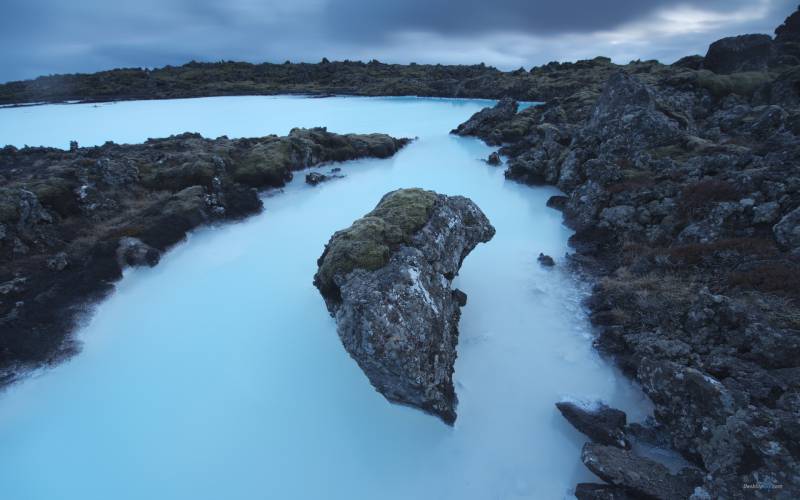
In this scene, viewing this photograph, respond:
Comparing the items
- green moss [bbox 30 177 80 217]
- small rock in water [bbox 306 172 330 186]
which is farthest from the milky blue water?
small rock in water [bbox 306 172 330 186]

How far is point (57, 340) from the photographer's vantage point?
475 inches

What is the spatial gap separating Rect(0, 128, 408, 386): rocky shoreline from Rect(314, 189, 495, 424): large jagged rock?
9.41 m

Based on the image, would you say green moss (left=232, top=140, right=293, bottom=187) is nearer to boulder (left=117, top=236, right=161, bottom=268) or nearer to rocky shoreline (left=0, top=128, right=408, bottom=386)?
rocky shoreline (left=0, top=128, right=408, bottom=386)

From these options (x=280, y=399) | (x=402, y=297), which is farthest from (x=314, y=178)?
(x=402, y=297)

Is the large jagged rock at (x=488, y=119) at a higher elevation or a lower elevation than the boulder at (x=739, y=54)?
lower

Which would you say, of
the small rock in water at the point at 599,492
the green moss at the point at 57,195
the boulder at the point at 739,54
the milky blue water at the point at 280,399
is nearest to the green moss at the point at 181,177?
the green moss at the point at 57,195

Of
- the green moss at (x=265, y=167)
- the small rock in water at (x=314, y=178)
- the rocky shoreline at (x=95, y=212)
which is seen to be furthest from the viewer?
the small rock in water at (x=314, y=178)

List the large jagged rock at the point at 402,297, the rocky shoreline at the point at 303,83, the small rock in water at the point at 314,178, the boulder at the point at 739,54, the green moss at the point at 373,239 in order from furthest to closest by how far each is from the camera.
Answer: the rocky shoreline at the point at 303,83 → the boulder at the point at 739,54 → the small rock in water at the point at 314,178 → the green moss at the point at 373,239 → the large jagged rock at the point at 402,297

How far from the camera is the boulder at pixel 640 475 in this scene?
258 inches

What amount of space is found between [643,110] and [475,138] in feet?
71.2

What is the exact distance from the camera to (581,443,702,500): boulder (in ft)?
21.5

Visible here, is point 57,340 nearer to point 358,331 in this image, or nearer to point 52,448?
point 52,448

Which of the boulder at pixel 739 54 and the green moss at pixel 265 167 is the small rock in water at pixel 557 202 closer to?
the green moss at pixel 265 167

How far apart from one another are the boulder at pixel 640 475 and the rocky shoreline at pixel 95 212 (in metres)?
14.8
